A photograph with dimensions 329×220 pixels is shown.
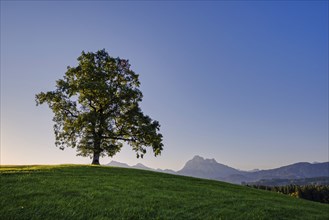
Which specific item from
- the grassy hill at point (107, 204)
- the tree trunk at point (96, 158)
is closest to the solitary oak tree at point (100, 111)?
the tree trunk at point (96, 158)

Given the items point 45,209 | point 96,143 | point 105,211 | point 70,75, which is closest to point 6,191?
point 45,209

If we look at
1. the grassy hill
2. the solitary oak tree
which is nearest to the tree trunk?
the solitary oak tree

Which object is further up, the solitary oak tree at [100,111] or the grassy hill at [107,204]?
the solitary oak tree at [100,111]

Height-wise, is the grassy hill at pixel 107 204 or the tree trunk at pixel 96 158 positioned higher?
the tree trunk at pixel 96 158

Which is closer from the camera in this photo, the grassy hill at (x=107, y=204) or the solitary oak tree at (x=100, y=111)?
the grassy hill at (x=107, y=204)

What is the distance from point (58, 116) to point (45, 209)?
124 feet

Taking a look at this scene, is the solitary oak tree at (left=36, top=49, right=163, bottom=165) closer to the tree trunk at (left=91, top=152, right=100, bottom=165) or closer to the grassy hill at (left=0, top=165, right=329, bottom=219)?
the tree trunk at (left=91, top=152, right=100, bottom=165)

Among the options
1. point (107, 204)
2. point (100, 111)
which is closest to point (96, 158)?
point (100, 111)

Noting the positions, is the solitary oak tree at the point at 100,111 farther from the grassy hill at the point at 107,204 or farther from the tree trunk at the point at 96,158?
the grassy hill at the point at 107,204

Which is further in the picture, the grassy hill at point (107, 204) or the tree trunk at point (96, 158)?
the tree trunk at point (96, 158)

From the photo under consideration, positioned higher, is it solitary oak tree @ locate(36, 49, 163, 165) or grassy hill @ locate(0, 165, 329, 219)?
solitary oak tree @ locate(36, 49, 163, 165)

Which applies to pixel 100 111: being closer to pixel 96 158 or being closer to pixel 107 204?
pixel 96 158

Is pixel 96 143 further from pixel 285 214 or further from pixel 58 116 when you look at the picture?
pixel 285 214

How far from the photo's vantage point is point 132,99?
51.0 metres
